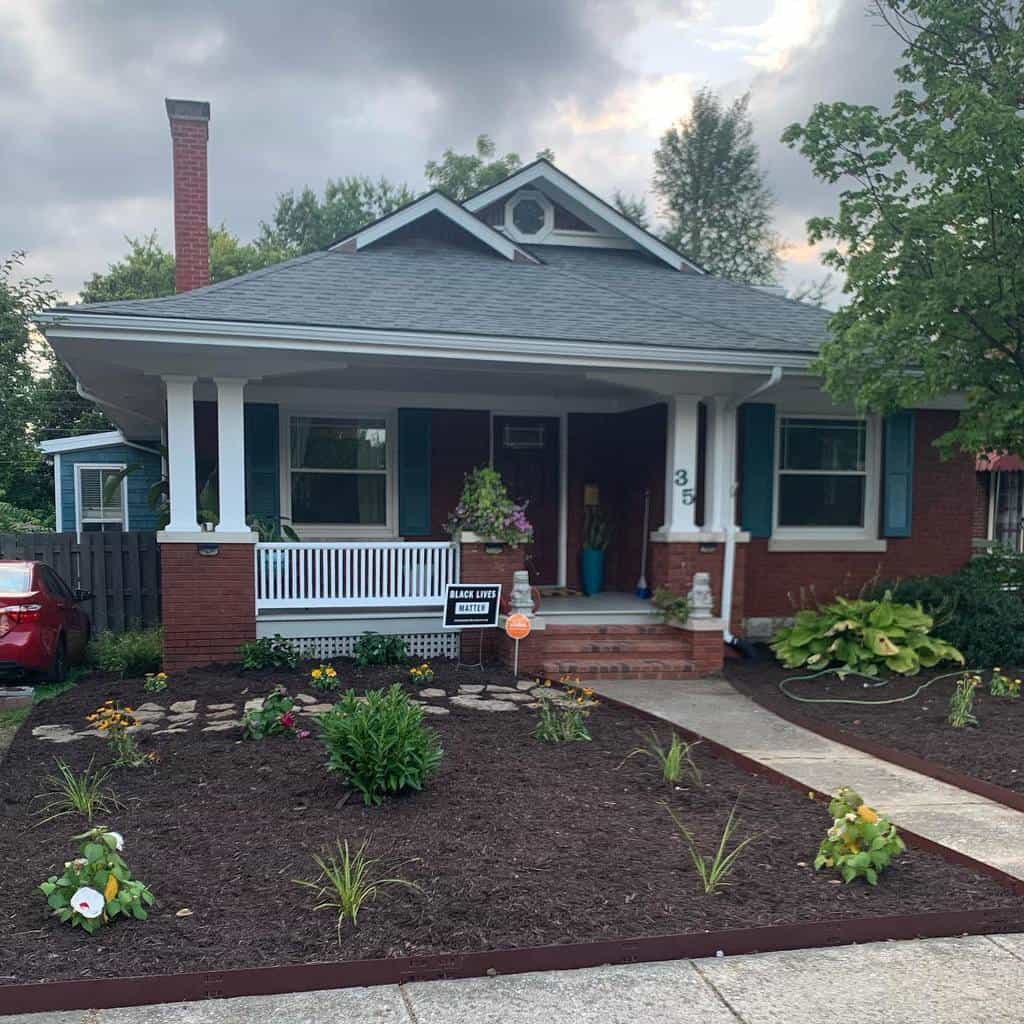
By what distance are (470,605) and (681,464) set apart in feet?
9.04

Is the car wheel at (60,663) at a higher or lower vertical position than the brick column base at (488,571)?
lower

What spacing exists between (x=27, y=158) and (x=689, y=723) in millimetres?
21395

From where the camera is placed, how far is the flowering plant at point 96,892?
3305 millimetres

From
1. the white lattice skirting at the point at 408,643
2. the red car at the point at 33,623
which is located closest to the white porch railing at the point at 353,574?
the white lattice skirting at the point at 408,643

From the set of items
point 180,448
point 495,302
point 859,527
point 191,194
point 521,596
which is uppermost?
point 191,194

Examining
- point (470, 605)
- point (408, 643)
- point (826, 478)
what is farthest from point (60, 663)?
point (826, 478)

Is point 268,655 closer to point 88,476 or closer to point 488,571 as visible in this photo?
point 488,571

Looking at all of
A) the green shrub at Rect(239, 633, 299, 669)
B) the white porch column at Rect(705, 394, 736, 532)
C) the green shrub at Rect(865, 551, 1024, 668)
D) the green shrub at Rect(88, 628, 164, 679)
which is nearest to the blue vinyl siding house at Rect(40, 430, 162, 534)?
the green shrub at Rect(88, 628, 164, 679)

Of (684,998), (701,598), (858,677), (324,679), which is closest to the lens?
(684,998)

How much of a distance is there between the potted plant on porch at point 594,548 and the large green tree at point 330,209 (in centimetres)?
3314

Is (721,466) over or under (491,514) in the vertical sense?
over

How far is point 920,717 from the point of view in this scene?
23.5 ft

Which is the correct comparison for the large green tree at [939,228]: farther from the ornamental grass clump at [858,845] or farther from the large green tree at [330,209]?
the large green tree at [330,209]

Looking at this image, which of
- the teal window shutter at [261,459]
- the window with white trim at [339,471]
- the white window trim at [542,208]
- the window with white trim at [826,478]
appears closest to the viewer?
the teal window shutter at [261,459]
